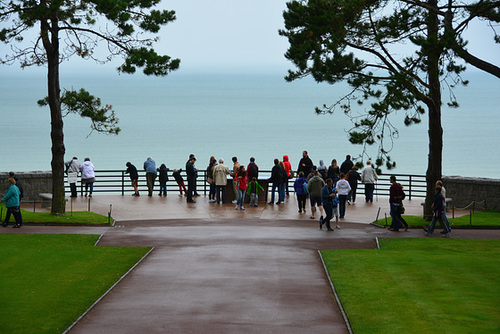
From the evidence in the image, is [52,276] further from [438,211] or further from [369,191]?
[369,191]

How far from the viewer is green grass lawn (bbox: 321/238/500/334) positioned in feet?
36.2

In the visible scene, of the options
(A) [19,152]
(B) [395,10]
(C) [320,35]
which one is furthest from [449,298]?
(A) [19,152]

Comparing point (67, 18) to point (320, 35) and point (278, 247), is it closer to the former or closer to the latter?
point (320, 35)

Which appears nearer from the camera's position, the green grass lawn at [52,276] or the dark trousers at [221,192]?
the green grass lawn at [52,276]

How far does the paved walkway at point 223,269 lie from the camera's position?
11.0 metres

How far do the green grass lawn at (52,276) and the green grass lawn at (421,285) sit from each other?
4.53m

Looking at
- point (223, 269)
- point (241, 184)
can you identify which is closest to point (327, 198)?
point (241, 184)

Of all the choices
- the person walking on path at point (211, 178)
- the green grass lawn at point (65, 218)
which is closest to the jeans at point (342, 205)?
the person walking on path at point (211, 178)

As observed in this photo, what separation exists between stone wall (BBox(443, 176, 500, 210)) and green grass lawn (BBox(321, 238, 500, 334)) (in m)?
7.33

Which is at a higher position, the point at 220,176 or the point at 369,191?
the point at 220,176

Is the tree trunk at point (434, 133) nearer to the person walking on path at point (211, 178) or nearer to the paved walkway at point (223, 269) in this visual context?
the paved walkway at point (223, 269)

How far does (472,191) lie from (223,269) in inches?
566

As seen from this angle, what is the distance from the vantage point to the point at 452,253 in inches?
667

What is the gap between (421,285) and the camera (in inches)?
530
